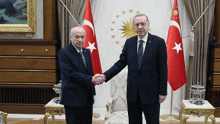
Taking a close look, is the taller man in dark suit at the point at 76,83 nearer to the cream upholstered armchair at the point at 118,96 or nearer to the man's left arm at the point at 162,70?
the man's left arm at the point at 162,70

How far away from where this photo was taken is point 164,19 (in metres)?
4.81

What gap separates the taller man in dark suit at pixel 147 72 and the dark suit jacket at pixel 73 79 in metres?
0.50

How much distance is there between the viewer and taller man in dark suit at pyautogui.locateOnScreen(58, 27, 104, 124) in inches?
94.0

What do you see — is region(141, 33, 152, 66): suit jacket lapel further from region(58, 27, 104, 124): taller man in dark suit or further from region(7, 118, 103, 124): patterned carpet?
region(7, 118, 103, 124): patterned carpet

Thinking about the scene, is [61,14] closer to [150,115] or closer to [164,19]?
[164,19]

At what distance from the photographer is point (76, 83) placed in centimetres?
242

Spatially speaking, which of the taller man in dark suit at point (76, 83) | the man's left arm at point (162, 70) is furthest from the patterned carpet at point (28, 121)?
the man's left arm at point (162, 70)

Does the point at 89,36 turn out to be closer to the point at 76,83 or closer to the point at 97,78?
the point at 97,78

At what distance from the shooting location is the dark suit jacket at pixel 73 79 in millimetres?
2385

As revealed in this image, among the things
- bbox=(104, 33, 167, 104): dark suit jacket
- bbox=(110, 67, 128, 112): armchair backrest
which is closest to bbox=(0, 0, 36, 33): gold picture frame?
bbox=(110, 67, 128, 112): armchair backrest

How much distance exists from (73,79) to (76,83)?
0.06 metres

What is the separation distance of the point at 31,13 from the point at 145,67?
322cm

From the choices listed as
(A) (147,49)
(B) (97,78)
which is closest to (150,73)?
(A) (147,49)

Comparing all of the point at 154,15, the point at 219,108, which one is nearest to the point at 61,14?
the point at 154,15
